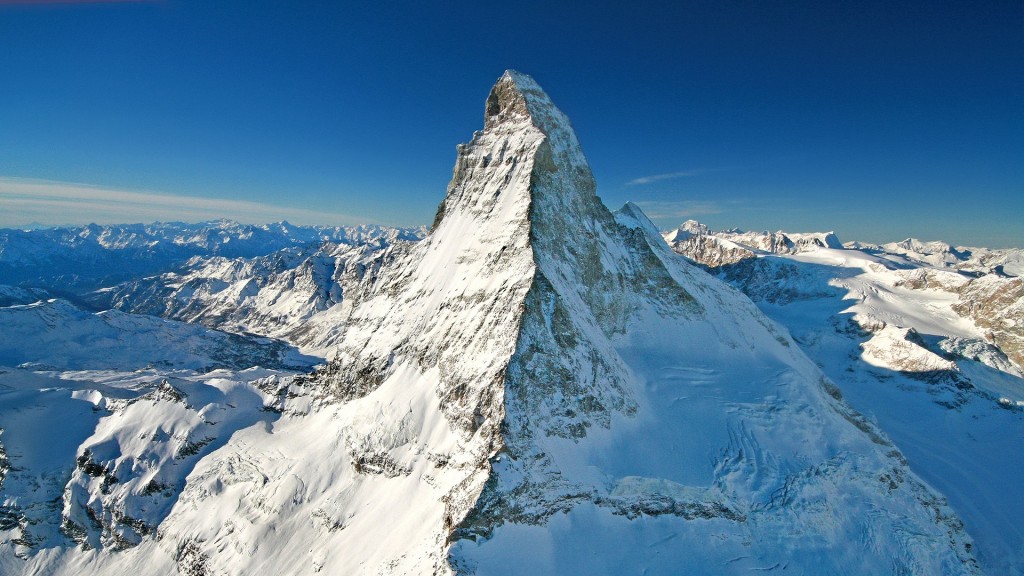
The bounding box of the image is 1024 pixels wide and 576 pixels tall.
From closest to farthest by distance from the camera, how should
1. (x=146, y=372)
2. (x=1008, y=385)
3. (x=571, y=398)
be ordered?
(x=571, y=398)
(x=1008, y=385)
(x=146, y=372)

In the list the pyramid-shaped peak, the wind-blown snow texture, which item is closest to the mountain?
the wind-blown snow texture

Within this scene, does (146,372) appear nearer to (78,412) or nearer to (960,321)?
(78,412)

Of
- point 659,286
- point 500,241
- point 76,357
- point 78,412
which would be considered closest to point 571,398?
point 500,241

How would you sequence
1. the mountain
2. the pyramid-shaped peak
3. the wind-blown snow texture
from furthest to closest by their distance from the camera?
the mountain → the pyramid-shaped peak → the wind-blown snow texture

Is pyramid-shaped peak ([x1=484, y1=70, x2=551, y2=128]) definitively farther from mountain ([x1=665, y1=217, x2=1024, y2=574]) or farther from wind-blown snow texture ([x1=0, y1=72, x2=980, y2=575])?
mountain ([x1=665, y1=217, x2=1024, y2=574])

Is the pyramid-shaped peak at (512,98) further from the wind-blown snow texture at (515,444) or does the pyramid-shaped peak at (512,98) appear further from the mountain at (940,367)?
the mountain at (940,367)

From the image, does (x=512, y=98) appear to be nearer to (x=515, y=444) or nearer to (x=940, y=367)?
(x=515, y=444)

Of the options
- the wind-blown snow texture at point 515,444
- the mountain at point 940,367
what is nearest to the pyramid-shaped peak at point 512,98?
the wind-blown snow texture at point 515,444
